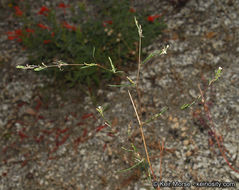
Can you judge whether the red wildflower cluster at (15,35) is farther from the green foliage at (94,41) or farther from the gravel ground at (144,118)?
the gravel ground at (144,118)

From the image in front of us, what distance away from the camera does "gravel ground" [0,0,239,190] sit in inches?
108

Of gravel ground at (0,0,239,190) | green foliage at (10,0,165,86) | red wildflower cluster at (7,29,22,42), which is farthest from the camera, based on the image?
red wildflower cluster at (7,29,22,42)

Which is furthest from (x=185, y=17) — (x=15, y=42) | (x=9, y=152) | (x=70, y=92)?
(x=9, y=152)

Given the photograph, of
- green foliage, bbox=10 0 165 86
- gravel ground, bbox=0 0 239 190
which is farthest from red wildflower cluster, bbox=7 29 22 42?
gravel ground, bbox=0 0 239 190

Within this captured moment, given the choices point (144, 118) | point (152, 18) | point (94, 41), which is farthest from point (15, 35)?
point (144, 118)

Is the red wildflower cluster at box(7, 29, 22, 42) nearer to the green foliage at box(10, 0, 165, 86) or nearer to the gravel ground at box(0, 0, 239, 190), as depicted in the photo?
the green foliage at box(10, 0, 165, 86)

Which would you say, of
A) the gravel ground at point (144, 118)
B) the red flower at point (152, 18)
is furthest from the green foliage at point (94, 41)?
the gravel ground at point (144, 118)

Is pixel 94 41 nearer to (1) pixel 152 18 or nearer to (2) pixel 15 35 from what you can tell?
(1) pixel 152 18

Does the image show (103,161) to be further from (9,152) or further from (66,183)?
(9,152)

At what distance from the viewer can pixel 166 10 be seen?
3.99 metres

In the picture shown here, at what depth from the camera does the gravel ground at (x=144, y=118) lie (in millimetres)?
2742

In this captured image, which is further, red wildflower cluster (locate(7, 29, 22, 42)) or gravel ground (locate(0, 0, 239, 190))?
red wildflower cluster (locate(7, 29, 22, 42))

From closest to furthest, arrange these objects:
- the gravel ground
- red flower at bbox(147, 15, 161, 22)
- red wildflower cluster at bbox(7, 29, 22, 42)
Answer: the gravel ground, red flower at bbox(147, 15, 161, 22), red wildflower cluster at bbox(7, 29, 22, 42)

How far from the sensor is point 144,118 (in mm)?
3154
